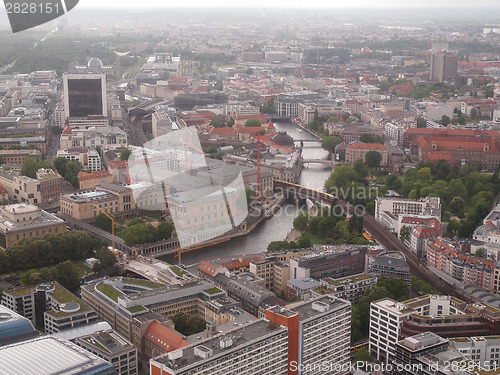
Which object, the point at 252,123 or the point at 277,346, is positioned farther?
the point at 252,123

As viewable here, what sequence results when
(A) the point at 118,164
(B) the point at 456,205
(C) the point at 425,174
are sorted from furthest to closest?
(C) the point at 425,174 → (A) the point at 118,164 → (B) the point at 456,205

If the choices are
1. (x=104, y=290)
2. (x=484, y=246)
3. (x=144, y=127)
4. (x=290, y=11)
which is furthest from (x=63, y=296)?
(x=290, y=11)

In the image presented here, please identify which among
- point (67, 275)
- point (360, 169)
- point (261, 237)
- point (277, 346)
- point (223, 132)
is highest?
point (277, 346)

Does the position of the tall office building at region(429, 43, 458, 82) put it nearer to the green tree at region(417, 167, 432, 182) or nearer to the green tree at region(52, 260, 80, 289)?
the green tree at region(417, 167, 432, 182)

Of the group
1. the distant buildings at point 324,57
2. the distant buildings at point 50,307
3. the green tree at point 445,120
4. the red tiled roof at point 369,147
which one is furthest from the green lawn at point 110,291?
the distant buildings at point 324,57

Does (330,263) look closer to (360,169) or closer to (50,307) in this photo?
(50,307)

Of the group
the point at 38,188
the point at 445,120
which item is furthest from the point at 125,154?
the point at 445,120

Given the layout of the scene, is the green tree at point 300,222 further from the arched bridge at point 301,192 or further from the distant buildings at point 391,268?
the distant buildings at point 391,268
